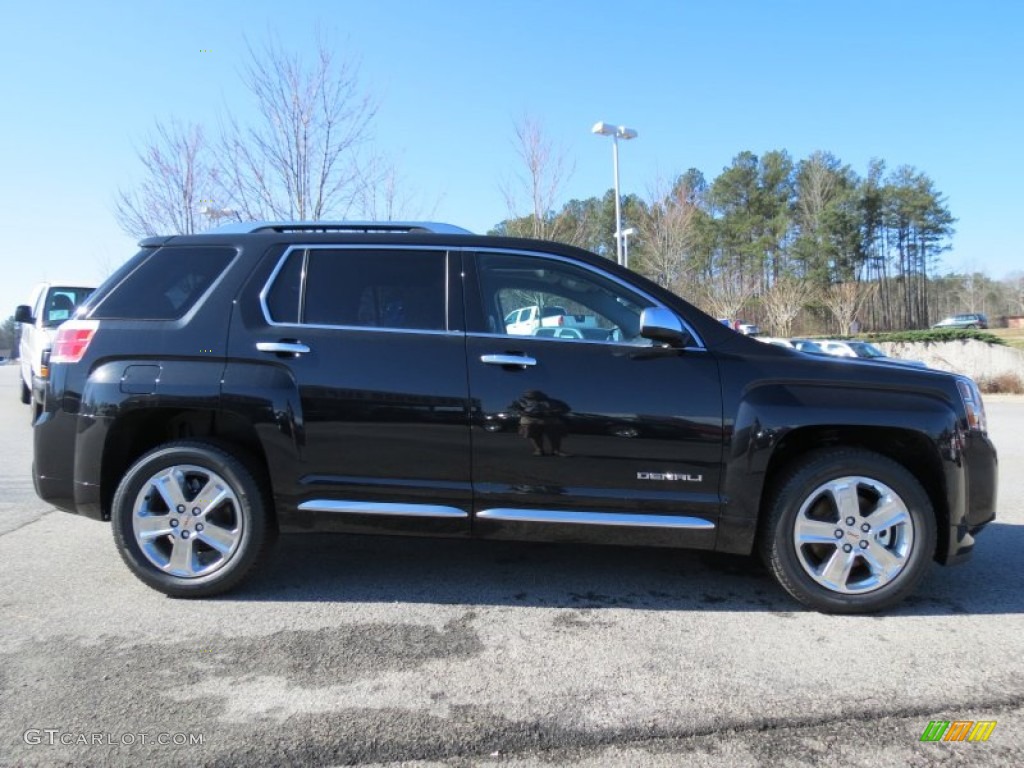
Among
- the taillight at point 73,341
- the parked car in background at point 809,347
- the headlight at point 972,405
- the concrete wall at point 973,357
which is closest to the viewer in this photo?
the headlight at point 972,405

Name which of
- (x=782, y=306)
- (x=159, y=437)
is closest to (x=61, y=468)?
(x=159, y=437)

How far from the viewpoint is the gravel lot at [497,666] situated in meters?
2.36

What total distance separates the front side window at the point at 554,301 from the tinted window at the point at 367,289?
11.3 inches

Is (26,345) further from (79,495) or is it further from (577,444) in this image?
(577,444)

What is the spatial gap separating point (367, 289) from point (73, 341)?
1618 millimetres

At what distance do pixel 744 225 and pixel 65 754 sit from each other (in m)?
53.4

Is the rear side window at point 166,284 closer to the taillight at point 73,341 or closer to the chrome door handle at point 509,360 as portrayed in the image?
the taillight at point 73,341

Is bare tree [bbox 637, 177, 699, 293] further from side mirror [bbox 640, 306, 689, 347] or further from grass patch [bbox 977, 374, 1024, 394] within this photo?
side mirror [bbox 640, 306, 689, 347]

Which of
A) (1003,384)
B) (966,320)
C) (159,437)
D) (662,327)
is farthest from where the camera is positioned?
(966,320)

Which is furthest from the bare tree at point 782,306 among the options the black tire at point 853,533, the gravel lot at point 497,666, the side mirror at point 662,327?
the side mirror at point 662,327

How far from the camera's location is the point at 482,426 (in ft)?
11.3

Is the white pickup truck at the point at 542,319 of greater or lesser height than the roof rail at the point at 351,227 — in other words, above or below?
below

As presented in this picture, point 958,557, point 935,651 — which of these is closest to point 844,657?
point 935,651

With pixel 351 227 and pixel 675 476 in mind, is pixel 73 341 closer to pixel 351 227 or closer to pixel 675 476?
pixel 351 227
